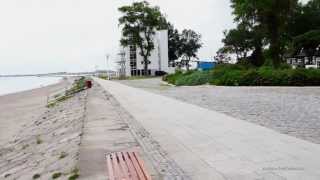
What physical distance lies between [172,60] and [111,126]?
116098 mm

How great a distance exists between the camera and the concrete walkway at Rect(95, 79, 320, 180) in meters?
8.05

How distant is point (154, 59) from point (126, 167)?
108794 mm

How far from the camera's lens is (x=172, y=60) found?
13125 centimetres

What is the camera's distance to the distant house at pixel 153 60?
373 ft

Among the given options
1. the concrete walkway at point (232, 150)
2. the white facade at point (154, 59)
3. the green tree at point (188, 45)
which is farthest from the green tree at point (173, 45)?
the concrete walkway at point (232, 150)

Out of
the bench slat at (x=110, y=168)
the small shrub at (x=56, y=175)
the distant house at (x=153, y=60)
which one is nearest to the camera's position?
the bench slat at (x=110, y=168)

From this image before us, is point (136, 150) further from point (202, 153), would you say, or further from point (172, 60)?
point (172, 60)

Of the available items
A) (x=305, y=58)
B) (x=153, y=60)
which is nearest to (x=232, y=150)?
(x=305, y=58)

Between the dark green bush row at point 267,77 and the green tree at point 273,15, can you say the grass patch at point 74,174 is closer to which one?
the dark green bush row at point 267,77

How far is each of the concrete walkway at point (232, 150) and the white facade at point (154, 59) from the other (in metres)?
98.0

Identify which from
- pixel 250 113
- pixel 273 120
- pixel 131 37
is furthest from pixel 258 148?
pixel 131 37

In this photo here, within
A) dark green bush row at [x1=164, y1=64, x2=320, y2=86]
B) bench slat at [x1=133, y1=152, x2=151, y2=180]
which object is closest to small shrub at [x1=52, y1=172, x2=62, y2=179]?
bench slat at [x1=133, y1=152, x2=151, y2=180]

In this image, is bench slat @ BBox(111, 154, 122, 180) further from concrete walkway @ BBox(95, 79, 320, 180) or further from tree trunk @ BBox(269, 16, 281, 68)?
tree trunk @ BBox(269, 16, 281, 68)

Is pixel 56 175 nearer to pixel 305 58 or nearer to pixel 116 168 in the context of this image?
pixel 116 168
